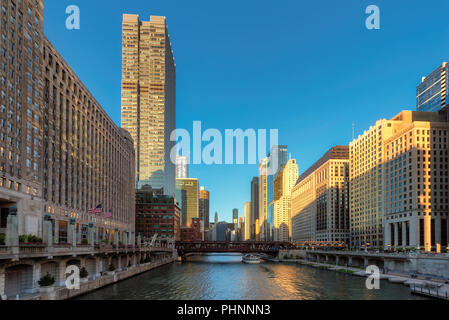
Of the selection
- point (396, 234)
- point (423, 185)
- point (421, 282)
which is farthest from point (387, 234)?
point (421, 282)

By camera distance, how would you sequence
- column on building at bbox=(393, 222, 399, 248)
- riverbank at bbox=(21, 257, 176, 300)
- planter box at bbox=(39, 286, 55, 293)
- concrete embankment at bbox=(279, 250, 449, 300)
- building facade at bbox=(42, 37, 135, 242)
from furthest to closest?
column on building at bbox=(393, 222, 399, 248) < building facade at bbox=(42, 37, 135, 242) < concrete embankment at bbox=(279, 250, 449, 300) < planter box at bbox=(39, 286, 55, 293) < riverbank at bbox=(21, 257, 176, 300)

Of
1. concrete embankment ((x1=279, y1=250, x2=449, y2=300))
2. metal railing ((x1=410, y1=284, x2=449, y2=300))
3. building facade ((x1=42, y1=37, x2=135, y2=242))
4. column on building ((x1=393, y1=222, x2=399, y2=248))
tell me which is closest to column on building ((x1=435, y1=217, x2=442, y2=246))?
column on building ((x1=393, y1=222, x2=399, y2=248))

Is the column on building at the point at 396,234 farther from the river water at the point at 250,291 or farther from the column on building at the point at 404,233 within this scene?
the river water at the point at 250,291

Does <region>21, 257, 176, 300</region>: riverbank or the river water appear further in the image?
the river water

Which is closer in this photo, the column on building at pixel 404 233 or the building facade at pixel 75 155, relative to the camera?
the building facade at pixel 75 155

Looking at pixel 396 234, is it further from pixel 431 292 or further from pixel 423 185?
pixel 431 292

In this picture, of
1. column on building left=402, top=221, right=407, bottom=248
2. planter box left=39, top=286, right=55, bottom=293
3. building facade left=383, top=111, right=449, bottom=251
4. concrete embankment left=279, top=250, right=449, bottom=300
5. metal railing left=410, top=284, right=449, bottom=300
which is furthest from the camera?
column on building left=402, top=221, right=407, bottom=248

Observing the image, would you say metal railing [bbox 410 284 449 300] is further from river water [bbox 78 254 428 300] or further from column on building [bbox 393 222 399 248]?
column on building [bbox 393 222 399 248]

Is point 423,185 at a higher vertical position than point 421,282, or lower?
higher

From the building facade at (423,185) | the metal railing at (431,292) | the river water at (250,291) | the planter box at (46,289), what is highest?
the building facade at (423,185)

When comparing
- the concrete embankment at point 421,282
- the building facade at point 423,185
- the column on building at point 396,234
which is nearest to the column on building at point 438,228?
the building facade at point 423,185
